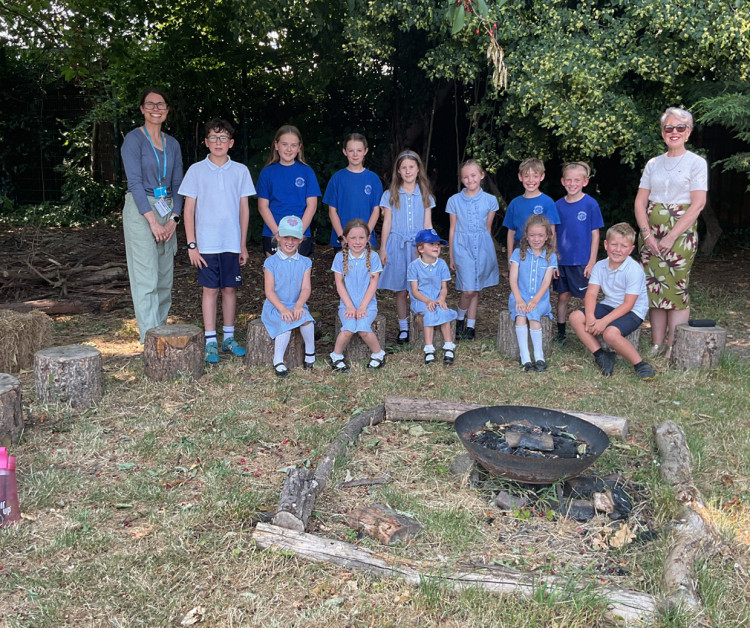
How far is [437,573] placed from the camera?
2936 millimetres

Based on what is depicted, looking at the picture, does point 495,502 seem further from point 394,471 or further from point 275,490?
point 275,490

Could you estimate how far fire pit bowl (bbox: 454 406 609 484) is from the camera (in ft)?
11.4

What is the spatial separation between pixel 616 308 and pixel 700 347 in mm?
714

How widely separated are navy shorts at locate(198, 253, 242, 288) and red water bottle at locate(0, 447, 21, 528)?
2676 mm

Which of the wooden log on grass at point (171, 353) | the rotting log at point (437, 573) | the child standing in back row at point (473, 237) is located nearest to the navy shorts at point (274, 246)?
the wooden log on grass at point (171, 353)

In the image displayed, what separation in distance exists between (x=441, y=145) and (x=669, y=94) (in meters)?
4.47

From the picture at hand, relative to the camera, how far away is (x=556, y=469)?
3.47 m

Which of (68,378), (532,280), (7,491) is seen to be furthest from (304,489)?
(532,280)

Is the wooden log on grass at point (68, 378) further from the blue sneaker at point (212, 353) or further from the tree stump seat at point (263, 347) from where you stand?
the tree stump seat at point (263, 347)

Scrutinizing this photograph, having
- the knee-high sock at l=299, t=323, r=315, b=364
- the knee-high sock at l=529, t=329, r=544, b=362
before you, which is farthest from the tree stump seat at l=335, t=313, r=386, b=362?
the knee-high sock at l=529, t=329, r=544, b=362

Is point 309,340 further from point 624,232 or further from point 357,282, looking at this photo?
point 624,232

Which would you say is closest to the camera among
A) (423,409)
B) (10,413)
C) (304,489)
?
(304,489)

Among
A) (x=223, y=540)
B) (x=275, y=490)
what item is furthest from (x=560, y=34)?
(x=223, y=540)

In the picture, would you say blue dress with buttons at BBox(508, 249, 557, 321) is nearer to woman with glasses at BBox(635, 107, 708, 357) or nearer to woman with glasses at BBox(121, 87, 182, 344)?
woman with glasses at BBox(635, 107, 708, 357)
